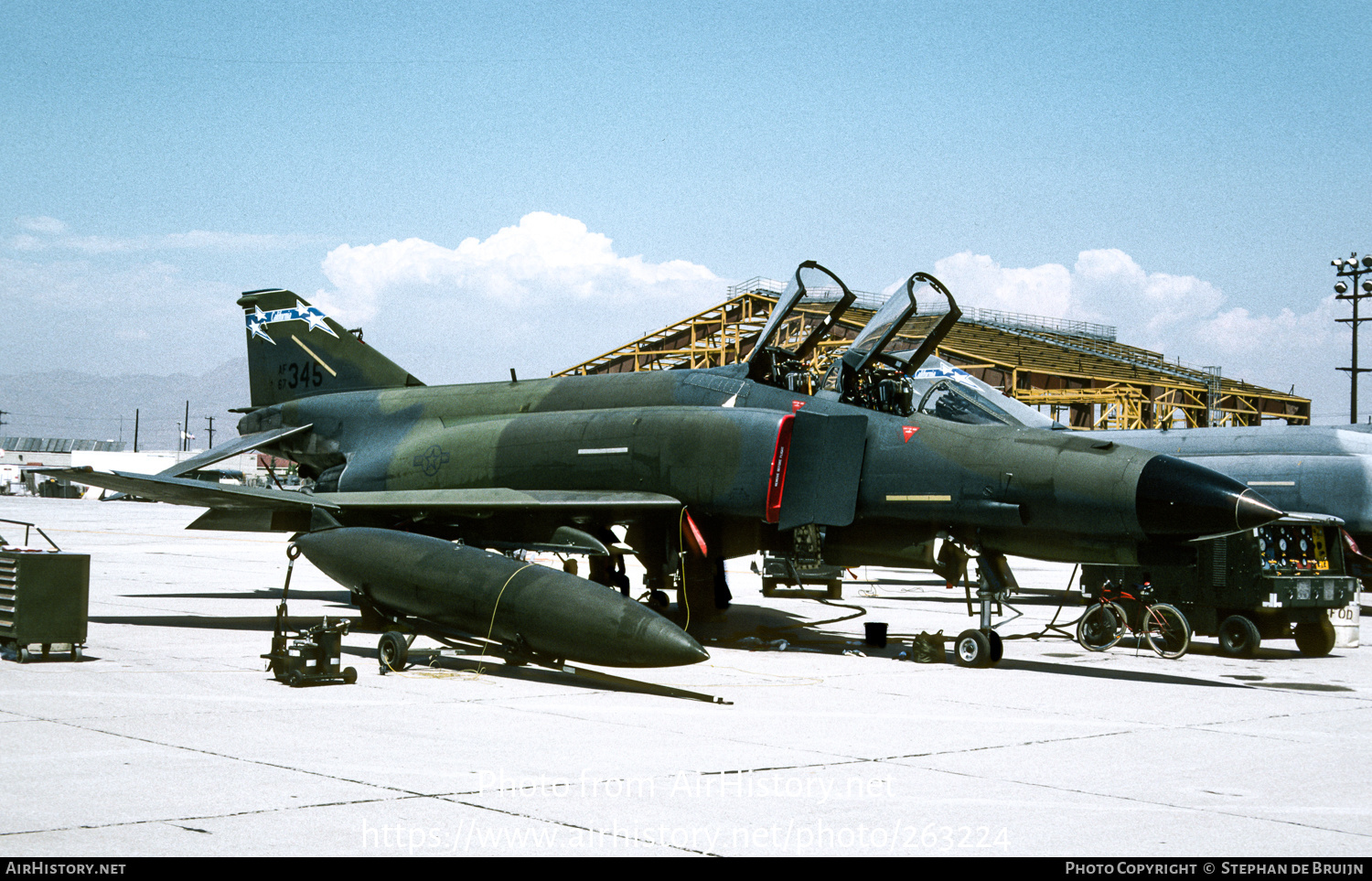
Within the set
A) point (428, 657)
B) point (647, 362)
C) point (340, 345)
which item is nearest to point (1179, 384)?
point (647, 362)

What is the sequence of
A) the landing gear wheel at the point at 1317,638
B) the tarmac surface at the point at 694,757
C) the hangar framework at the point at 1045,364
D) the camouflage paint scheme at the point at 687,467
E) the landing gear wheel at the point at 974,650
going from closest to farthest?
the tarmac surface at the point at 694,757, the camouflage paint scheme at the point at 687,467, the landing gear wheel at the point at 974,650, the landing gear wheel at the point at 1317,638, the hangar framework at the point at 1045,364

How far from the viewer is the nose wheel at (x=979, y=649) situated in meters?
12.0

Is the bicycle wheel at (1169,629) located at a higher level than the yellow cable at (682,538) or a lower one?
lower

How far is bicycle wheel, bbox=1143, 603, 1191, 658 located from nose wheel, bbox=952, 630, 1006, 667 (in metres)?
2.37

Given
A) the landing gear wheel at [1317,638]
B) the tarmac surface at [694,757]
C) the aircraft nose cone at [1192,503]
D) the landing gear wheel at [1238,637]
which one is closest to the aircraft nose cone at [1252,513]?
the aircraft nose cone at [1192,503]

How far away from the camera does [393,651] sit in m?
11.0

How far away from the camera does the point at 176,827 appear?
5.27 meters

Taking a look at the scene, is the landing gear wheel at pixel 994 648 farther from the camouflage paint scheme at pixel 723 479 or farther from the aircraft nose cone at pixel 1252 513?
the aircraft nose cone at pixel 1252 513

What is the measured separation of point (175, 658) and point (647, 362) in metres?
64.5

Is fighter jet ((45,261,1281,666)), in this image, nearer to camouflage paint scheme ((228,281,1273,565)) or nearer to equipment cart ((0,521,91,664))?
camouflage paint scheme ((228,281,1273,565))

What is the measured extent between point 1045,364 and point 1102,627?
5350 centimetres

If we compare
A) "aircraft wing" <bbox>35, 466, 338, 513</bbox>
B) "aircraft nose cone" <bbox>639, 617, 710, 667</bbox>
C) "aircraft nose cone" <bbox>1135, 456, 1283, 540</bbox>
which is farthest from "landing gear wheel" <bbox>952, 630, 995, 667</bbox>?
"aircraft wing" <bbox>35, 466, 338, 513</bbox>

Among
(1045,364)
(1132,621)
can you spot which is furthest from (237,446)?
(1045,364)

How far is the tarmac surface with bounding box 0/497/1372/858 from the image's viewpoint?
Answer: 5.32 m
